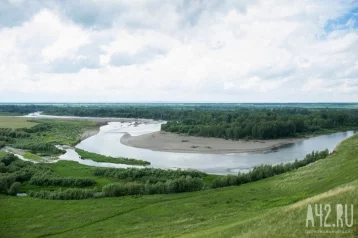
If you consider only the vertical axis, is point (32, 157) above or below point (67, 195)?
below

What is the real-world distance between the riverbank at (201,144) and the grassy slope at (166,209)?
39.3 meters

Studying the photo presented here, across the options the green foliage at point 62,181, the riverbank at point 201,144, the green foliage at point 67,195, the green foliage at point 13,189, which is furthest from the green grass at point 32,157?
the green foliage at point 67,195

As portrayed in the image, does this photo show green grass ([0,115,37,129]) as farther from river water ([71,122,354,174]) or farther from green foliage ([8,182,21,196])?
green foliage ([8,182,21,196])

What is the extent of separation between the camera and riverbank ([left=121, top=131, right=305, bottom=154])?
255 feet

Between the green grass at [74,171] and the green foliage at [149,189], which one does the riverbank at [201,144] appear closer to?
the green grass at [74,171]

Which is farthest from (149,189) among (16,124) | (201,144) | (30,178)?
(16,124)

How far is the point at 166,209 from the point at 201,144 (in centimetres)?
5570

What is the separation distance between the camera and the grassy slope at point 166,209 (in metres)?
24.6

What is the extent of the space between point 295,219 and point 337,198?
230cm

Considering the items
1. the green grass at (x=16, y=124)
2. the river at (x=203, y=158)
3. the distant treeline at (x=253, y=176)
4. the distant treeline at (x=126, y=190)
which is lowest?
the river at (x=203, y=158)

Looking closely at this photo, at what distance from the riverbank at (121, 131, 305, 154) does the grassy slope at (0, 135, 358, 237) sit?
39.3 meters

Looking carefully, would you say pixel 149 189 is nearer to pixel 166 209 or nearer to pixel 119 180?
pixel 166 209

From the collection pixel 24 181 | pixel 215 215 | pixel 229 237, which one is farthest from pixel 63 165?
pixel 229 237

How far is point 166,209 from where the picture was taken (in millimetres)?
31797
